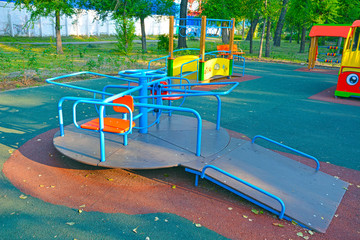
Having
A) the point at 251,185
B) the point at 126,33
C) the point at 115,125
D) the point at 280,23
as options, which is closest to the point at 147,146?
the point at 115,125

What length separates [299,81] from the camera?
1209 centimetres

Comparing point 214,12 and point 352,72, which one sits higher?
point 214,12

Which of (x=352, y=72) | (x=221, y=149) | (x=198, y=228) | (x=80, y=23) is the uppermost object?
(x=80, y=23)

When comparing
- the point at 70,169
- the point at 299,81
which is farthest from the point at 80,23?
the point at 70,169

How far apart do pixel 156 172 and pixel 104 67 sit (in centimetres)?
1026

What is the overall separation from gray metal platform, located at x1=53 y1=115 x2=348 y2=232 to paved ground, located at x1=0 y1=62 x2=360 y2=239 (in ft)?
0.61

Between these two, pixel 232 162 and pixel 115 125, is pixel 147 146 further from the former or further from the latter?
pixel 232 162

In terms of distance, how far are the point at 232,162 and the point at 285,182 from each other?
26.4 inches

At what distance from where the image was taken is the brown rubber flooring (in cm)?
298

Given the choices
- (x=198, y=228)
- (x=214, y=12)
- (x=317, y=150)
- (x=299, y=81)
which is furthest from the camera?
(x=214, y=12)

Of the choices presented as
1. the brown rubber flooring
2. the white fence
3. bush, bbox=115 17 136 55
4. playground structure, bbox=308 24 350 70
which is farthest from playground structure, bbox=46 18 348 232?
the white fence

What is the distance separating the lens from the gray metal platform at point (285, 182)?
10.4ft

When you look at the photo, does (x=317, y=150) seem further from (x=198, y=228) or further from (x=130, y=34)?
(x=130, y=34)

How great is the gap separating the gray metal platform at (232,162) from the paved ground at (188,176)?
7.3 inches
